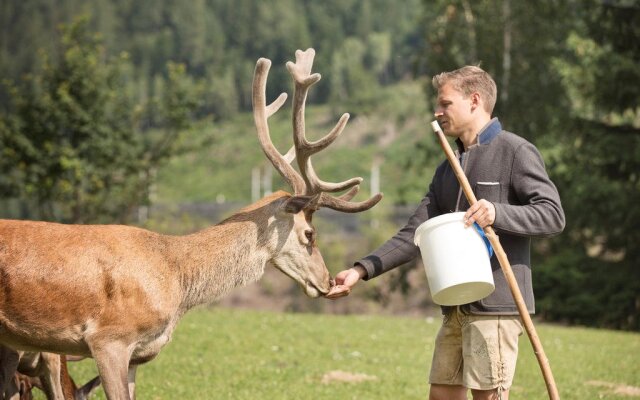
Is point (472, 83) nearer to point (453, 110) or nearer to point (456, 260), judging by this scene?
point (453, 110)

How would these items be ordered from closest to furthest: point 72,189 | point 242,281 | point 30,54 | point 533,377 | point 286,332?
point 242,281, point 533,377, point 286,332, point 72,189, point 30,54

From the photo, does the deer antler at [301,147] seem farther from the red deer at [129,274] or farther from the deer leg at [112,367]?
the deer leg at [112,367]

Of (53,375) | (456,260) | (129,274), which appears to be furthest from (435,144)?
(456,260)

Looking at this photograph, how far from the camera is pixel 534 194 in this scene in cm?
560

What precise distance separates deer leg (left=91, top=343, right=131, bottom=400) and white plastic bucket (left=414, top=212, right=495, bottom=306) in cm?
215

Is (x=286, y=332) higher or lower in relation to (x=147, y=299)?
lower

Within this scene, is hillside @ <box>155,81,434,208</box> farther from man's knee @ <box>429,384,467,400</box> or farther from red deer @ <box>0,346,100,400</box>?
man's knee @ <box>429,384,467,400</box>

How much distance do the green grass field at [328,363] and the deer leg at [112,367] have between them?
2.81 m

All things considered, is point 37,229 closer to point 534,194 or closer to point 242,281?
point 242,281

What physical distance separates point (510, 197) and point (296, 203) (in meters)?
1.74

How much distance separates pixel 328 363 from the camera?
40.9 ft

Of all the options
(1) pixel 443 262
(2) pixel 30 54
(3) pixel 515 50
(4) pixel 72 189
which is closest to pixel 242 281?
(1) pixel 443 262

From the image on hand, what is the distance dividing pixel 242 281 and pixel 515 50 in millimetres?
23106

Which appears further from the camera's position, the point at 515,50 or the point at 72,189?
the point at 515,50
